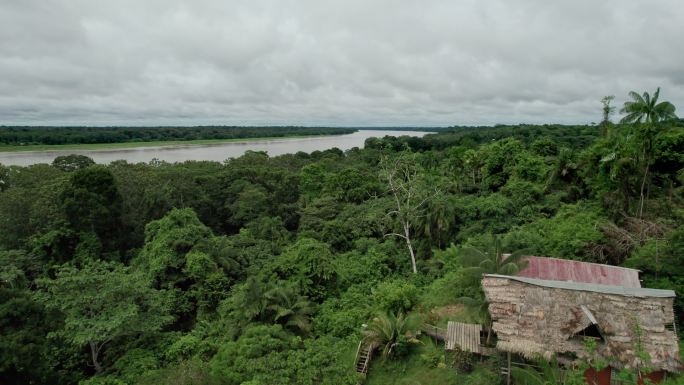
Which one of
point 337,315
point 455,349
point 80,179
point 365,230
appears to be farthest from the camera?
point 365,230

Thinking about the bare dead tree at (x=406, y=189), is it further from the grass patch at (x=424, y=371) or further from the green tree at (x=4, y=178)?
the green tree at (x=4, y=178)

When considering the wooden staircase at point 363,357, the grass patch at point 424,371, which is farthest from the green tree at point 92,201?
the grass patch at point 424,371

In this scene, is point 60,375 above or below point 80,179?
below

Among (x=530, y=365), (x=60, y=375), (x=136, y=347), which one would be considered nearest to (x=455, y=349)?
(x=530, y=365)

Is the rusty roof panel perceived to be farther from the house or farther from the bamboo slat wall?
the bamboo slat wall

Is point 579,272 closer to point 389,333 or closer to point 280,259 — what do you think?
point 389,333

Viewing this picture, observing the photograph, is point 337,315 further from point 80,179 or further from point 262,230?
point 80,179

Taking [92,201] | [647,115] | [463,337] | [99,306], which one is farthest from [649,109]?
[92,201]
